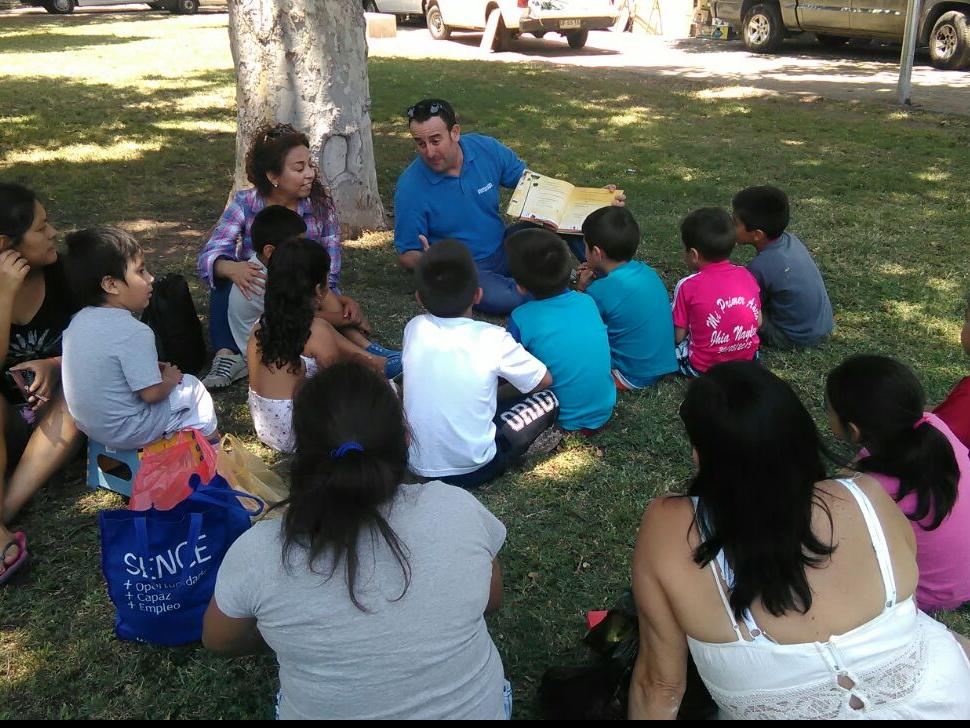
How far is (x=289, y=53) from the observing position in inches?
215

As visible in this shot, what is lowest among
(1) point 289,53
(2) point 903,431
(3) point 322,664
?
(3) point 322,664

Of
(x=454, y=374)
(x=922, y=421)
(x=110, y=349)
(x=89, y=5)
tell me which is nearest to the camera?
(x=922, y=421)

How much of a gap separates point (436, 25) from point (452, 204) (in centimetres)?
1296

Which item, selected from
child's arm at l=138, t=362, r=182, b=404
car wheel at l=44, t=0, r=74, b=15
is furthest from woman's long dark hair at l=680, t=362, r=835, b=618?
car wheel at l=44, t=0, r=74, b=15

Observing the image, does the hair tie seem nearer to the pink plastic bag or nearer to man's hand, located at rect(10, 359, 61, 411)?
the pink plastic bag

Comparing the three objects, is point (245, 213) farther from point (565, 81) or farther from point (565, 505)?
point (565, 81)

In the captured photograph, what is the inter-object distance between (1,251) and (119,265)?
50cm

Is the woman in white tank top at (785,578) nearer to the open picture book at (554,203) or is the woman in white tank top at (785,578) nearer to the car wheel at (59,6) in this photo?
the open picture book at (554,203)

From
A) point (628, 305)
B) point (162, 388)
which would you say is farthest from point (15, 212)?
point (628, 305)

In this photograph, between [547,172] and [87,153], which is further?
[87,153]

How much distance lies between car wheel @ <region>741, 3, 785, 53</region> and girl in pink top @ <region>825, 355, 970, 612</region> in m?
13.3

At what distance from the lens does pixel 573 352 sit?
11.8ft

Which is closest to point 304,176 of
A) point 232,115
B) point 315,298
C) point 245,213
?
point 245,213

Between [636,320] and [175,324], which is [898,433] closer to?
[636,320]
